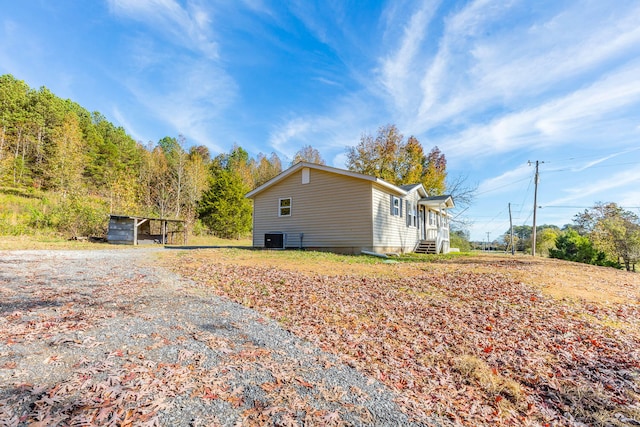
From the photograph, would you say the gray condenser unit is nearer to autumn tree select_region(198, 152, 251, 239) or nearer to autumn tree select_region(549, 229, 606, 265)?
autumn tree select_region(198, 152, 251, 239)

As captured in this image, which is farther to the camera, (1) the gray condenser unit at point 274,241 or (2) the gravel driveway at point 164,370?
(1) the gray condenser unit at point 274,241

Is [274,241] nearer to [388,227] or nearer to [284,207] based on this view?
[284,207]

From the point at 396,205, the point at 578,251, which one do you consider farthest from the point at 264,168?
the point at 578,251

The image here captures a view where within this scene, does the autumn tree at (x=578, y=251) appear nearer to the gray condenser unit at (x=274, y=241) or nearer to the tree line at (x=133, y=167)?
the tree line at (x=133, y=167)

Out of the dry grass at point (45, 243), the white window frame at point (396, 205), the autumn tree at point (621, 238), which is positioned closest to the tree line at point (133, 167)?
the dry grass at point (45, 243)

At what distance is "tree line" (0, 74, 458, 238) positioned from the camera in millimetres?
20672

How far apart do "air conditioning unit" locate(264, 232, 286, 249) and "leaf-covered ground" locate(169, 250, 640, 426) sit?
743 cm

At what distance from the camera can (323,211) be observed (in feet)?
43.5

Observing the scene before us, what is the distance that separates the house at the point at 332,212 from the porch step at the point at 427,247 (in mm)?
805

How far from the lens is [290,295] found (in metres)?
4.82

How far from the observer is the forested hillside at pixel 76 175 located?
15234 mm

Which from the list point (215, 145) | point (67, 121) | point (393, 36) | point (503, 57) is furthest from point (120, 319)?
point (215, 145)

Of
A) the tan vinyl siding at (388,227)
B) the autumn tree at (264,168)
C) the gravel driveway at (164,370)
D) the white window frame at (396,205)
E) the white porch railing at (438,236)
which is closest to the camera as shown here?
the gravel driveway at (164,370)

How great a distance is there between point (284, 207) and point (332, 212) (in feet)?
9.20
